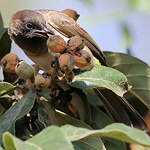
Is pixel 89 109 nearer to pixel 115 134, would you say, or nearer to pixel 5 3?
pixel 115 134

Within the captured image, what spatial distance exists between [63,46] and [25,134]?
50 centimetres

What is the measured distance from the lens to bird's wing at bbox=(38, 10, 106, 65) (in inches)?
146

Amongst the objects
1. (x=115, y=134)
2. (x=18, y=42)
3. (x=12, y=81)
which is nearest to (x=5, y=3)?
(x=18, y=42)

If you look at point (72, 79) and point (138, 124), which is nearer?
point (72, 79)

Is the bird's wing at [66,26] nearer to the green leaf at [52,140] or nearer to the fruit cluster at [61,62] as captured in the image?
the fruit cluster at [61,62]

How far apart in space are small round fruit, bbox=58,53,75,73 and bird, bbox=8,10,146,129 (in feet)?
2.99

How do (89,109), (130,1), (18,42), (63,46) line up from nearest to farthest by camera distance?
(63,46) → (89,109) → (130,1) → (18,42)

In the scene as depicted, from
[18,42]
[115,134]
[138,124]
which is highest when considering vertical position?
[115,134]

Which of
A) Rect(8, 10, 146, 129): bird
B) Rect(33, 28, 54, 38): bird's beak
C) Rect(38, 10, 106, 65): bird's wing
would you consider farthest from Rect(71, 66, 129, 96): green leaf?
Rect(38, 10, 106, 65): bird's wing

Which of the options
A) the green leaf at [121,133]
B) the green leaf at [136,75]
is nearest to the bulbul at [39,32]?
the green leaf at [136,75]

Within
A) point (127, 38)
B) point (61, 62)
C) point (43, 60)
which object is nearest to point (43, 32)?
point (43, 60)

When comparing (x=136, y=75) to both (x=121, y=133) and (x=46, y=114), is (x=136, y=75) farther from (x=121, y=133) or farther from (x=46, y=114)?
(x=121, y=133)

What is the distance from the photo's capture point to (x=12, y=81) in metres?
2.70

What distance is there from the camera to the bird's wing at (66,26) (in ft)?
12.1
